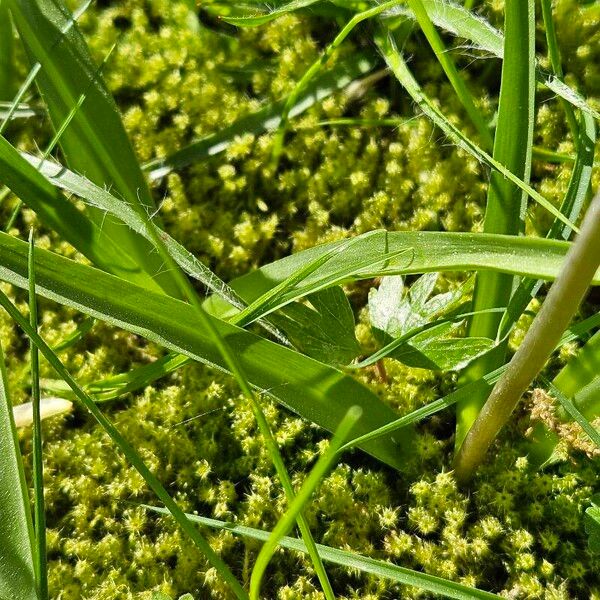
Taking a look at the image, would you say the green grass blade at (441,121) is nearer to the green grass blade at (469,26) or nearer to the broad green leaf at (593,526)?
the green grass blade at (469,26)

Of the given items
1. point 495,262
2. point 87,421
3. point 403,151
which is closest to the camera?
point 495,262

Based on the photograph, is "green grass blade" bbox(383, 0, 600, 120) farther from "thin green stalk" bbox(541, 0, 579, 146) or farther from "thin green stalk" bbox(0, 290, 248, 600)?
"thin green stalk" bbox(0, 290, 248, 600)

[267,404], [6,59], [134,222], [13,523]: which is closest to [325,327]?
[267,404]

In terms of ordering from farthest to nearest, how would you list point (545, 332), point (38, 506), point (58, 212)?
point (58, 212)
point (38, 506)
point (545, 332)

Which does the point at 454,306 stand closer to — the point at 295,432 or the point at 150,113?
the point at 295,432

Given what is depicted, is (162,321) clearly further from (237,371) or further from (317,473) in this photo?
(317,473)

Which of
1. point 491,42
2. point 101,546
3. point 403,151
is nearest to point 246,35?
point 403,151

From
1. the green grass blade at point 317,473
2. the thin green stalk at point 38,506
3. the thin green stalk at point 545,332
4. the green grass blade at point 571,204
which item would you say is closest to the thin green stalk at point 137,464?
the thin green stalk at point 38,506
